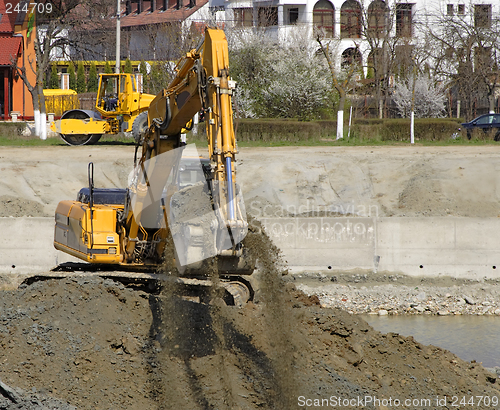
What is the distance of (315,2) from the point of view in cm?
5466

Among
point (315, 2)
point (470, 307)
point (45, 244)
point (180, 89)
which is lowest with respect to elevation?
point (470, 307)

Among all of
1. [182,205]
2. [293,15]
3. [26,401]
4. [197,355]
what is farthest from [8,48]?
[26,401]

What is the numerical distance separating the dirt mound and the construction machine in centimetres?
1218

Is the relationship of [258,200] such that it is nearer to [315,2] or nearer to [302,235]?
[302,235]

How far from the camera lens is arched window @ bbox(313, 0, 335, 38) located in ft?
177

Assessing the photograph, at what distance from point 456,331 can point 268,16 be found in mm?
42780

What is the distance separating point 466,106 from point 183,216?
120 ft

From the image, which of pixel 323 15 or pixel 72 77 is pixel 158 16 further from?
pixel 323 15

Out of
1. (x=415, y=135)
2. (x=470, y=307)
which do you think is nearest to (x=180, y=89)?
(x=470, y=307)

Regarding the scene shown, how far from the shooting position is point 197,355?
27.9ft

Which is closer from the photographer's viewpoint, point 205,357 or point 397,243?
point 205,357

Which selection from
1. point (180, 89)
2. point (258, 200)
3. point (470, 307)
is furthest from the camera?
point (258, 200)

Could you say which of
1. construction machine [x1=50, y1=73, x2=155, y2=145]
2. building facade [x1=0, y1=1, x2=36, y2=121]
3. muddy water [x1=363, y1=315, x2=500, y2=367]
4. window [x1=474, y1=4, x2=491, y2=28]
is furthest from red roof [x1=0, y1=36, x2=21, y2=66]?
muddy water [x1=363, y1=315, x2=500, y2=367]

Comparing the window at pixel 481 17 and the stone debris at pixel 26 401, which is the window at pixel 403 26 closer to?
the window at pixel 481 17
